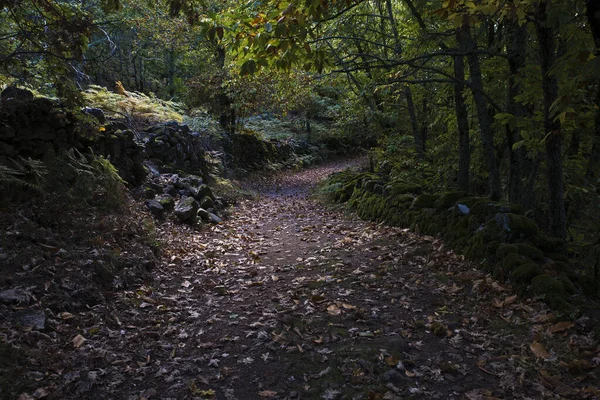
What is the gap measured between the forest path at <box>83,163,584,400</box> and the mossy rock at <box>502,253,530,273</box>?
1.22ft

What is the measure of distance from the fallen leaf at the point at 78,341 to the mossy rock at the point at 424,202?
6.28 meters

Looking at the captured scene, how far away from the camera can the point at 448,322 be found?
445 cm

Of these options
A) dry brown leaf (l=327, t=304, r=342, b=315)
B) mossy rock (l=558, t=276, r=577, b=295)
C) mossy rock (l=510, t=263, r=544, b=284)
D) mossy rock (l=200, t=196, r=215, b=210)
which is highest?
mossy rock (l=200, t=196, r=215, b=210)

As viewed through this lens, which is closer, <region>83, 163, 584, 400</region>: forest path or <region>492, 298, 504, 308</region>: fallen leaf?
<region>83, 163, 584, 400</region>: forest path

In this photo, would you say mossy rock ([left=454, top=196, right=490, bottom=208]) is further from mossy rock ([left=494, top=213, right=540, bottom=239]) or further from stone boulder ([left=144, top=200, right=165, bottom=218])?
stone boulder ([left=144, top=200, right=165, bottom=218])

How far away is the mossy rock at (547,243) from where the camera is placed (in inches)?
217

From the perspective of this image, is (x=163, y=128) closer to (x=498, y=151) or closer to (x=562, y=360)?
(x=498, y=151)

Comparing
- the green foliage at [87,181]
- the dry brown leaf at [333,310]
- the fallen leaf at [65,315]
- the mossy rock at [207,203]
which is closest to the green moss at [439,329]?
the dry brown leaf at [333,310]

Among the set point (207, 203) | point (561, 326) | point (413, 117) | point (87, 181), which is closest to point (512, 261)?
point (561, 326)

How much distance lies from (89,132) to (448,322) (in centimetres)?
646

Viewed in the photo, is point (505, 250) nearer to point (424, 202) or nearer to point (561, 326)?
point (561, 326)

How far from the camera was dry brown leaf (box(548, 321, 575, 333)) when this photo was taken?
3.97 metres

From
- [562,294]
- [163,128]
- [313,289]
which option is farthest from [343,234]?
[163,128]

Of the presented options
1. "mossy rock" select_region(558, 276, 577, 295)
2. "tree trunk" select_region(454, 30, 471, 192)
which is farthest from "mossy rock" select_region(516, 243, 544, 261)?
"tree trunk" select_region(454, 30, 471, 192)
